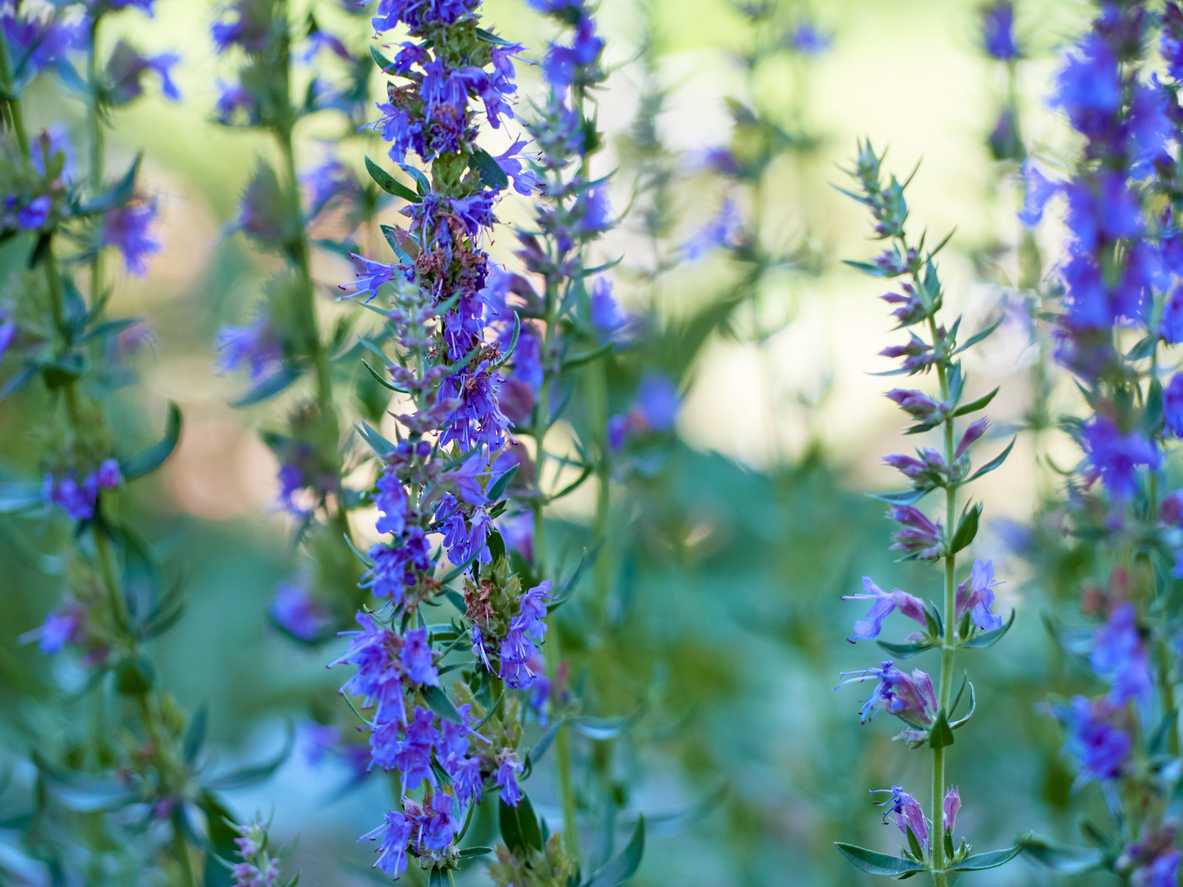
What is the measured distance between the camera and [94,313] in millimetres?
2059

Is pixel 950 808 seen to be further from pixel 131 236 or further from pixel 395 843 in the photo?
pixel 131 236

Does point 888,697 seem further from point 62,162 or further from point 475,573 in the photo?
point 62,162

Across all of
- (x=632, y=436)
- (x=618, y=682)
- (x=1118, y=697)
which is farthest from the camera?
(x=618, y=682)

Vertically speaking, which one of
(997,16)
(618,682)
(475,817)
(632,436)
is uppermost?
(997,16)

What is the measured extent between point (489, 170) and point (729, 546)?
152 inches

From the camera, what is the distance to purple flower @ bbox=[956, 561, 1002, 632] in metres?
1.37

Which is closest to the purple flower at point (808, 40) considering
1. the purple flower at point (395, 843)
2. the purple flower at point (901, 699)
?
the purple flower at point (901, 699)

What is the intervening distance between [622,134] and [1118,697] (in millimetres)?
2229

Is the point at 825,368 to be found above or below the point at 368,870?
above

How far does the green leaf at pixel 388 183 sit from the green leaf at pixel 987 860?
3.82 ft

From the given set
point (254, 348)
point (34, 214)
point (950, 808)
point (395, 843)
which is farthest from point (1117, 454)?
point (34, 214)

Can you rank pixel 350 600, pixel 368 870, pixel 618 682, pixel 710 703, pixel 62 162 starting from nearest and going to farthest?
pixel 368 870, pixel 62 162, pixel 350 600, pixel 618 682, pixel 710 703

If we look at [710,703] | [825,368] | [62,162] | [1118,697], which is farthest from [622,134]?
[1118,697]

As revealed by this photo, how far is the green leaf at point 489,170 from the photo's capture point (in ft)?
4.19
